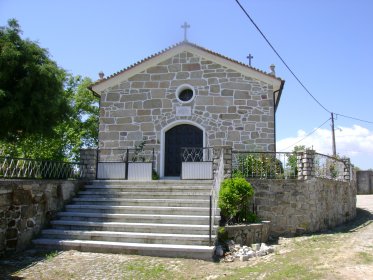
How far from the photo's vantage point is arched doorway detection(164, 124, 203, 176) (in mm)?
13539

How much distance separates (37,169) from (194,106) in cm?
639

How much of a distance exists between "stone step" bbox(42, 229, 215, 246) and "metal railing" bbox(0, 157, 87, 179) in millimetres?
1524

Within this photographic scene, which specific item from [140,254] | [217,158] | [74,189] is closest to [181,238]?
[140,254]

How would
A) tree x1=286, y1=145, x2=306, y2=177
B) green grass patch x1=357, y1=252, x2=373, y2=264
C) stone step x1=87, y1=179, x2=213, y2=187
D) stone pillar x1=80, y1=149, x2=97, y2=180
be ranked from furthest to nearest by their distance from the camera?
stone pillar x1=80, y1=149, x2=97, y2=180
tree x1=286, y1=145, x2=306, y2=177
stone step x1=87, y1=179, x2=213, y2=187
green grass patch x1=357, y1=252, x2=373, y2=264

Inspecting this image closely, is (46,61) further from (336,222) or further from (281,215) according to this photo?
(336,222)

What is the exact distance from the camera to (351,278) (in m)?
6.01

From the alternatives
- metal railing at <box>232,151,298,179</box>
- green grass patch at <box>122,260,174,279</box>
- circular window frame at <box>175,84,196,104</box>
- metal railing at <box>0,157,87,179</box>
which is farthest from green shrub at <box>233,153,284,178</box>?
metal railing at <box>0,157,87,179</box>

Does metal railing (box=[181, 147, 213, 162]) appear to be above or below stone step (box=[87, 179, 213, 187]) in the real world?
above

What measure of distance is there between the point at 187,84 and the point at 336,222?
7224mm

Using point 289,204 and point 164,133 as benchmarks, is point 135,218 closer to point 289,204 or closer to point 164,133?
point 289,204

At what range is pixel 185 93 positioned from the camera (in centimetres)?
1411

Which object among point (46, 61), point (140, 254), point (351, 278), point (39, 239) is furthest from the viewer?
point (46, 61)

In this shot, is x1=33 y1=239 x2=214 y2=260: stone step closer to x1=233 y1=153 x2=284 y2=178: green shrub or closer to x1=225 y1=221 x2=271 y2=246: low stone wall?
x1=225 y1=221 x2=271 y2=246: low stone wall

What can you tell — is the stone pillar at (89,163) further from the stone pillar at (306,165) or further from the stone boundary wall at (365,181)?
the stone boundary wall at (365,181)
